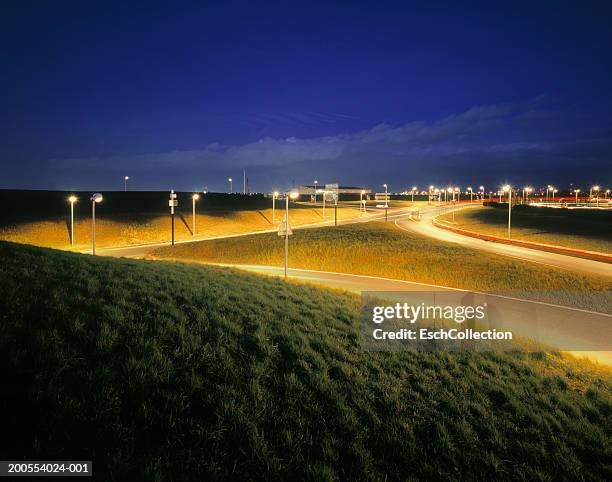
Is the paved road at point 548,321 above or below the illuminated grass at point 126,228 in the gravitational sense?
below

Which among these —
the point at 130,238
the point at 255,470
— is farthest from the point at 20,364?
the point at 130,238

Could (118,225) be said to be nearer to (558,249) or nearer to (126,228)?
(126,228)

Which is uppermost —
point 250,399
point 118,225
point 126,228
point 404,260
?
point 118,225

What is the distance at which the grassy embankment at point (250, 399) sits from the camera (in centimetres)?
545

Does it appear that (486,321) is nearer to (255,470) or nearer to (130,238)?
(255,470)

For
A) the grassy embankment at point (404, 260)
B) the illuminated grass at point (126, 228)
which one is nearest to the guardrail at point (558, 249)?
the grassy embankment at point (404, 260)

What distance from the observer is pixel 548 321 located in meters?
18.8

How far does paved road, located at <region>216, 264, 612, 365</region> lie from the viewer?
15.5 m

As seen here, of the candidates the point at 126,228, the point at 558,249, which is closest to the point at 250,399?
the point at 558,249

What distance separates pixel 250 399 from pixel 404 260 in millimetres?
31055

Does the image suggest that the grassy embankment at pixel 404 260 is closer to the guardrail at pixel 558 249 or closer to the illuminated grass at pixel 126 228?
the guardrail at pixel 558 249

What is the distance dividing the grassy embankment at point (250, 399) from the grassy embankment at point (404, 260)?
16421 mm

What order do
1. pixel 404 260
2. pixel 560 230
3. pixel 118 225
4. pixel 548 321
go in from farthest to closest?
pixel 118 225 → pixel 560 230 → pixel 404 260 → pixel 548 321

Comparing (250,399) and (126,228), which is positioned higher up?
(126,228)
